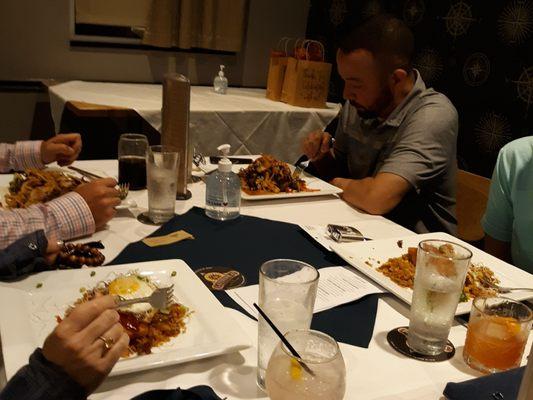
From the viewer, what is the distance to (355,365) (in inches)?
37.6

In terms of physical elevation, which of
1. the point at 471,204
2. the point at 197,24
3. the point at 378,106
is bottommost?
the point at 471,204

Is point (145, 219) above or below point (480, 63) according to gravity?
below

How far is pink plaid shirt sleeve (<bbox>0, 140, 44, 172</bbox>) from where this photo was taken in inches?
71.4

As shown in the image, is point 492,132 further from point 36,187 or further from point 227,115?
point 36,187

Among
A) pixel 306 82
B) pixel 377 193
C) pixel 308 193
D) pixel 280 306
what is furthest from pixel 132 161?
pixel 306 82

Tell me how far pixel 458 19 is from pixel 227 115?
155 centimetres

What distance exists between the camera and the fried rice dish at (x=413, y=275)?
1236 mm

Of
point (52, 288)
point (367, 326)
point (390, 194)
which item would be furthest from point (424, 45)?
point (52, 288)

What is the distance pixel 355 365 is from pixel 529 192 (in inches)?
40.7

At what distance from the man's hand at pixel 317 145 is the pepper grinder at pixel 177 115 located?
0.85 m

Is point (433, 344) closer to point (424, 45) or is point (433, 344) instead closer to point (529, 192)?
point (529, 192)

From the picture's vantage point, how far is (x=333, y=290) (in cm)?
123

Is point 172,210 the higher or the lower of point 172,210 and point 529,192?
the lower

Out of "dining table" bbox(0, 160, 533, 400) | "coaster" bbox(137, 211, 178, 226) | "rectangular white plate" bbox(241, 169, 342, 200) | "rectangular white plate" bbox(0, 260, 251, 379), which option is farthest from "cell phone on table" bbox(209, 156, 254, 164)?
"rectangular white plate" bbox(0, 260, 251, 379)
